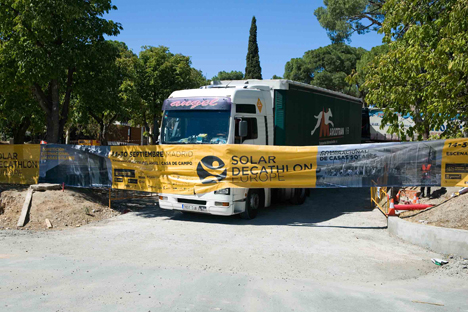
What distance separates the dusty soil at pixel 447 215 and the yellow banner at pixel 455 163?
39 centimetres

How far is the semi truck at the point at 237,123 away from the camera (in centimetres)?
1070

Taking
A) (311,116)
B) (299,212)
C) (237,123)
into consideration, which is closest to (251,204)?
(299,212)

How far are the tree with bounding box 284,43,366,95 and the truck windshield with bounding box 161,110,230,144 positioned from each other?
36980 millimetres

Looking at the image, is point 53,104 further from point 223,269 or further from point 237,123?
point 223,269

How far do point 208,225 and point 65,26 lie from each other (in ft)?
25.8

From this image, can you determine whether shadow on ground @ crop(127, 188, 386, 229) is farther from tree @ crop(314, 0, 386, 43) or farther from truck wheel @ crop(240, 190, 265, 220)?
tree @ crop(314, 0, 386, 43)

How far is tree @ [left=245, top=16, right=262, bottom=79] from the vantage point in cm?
5822

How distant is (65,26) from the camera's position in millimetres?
12867

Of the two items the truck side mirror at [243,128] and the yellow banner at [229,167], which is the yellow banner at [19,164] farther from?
the truck side mirror at [243,128]

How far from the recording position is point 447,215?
8609 mm

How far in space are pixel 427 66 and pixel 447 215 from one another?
3358mm

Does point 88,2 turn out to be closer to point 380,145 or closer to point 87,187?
point 87,187

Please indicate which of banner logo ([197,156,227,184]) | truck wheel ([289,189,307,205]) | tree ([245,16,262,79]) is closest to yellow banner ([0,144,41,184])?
banner logo ([197,156,227,184])

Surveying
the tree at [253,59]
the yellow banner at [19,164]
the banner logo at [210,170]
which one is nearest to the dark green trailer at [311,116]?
the banner logo at [210,170]
